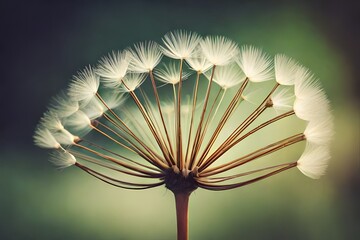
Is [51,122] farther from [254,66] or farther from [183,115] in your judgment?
[254,66]

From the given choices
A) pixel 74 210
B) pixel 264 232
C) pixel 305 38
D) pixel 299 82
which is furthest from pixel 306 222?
pixel 74 210

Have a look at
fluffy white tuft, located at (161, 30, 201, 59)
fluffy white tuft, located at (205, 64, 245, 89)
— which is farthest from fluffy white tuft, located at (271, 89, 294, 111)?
fluffy white tuft, located at (161, 30, 201, 59)

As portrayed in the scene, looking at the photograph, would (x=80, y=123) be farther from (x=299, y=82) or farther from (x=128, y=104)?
(x=299, y=82)

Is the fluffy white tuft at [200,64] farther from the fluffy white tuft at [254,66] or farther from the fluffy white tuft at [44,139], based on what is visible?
the fluffy white tuft at [44,139]

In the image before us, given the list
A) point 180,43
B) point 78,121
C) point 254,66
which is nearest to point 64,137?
point 78,121

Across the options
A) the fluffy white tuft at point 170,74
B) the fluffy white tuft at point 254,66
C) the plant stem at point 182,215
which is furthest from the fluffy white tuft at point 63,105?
the fluffy white tuft at point 254,66

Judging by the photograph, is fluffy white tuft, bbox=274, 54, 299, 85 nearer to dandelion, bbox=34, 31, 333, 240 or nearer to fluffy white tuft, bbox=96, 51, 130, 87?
dandelion, bbox=34, 31, 333, 240
